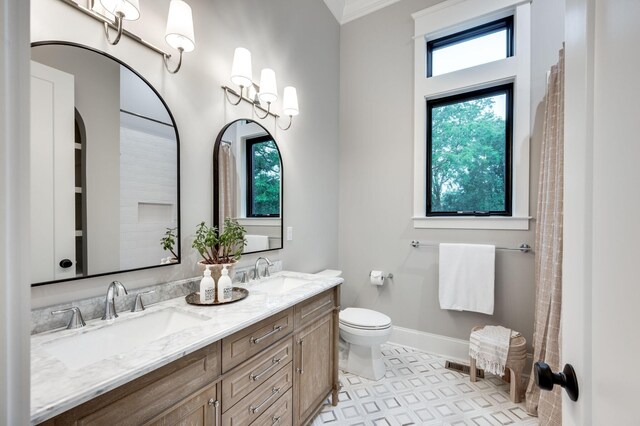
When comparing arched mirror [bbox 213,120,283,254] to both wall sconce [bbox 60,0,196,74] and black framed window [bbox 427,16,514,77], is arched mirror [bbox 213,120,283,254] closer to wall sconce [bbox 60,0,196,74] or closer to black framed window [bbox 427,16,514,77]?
wall sconce [bbox 60,0,196,74]

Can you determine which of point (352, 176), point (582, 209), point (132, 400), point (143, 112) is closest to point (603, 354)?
point (582, 209)

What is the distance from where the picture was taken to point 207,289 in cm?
129

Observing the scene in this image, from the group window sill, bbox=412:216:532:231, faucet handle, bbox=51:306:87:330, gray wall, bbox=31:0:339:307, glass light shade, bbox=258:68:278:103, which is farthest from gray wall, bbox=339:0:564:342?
faucet handle, bbox=51:306:87:330

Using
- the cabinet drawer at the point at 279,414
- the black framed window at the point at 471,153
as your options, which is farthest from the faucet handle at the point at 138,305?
the black framed window at the point at 471,153

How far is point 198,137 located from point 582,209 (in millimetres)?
1579

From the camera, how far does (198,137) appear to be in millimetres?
1528

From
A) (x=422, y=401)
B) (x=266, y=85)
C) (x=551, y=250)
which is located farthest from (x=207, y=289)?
(x=551, y=250)

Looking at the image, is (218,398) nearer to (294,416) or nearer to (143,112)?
(294,416)

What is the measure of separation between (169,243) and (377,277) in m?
1.92

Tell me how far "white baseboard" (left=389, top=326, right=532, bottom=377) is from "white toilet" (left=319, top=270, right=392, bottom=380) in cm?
48

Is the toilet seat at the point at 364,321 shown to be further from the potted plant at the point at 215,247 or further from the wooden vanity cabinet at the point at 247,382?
the potted plant at the point at 215,247

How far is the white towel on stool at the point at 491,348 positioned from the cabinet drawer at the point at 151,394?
74.0 inches

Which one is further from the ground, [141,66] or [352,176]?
[141,66]

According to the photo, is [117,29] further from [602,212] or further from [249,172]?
[602,212]
